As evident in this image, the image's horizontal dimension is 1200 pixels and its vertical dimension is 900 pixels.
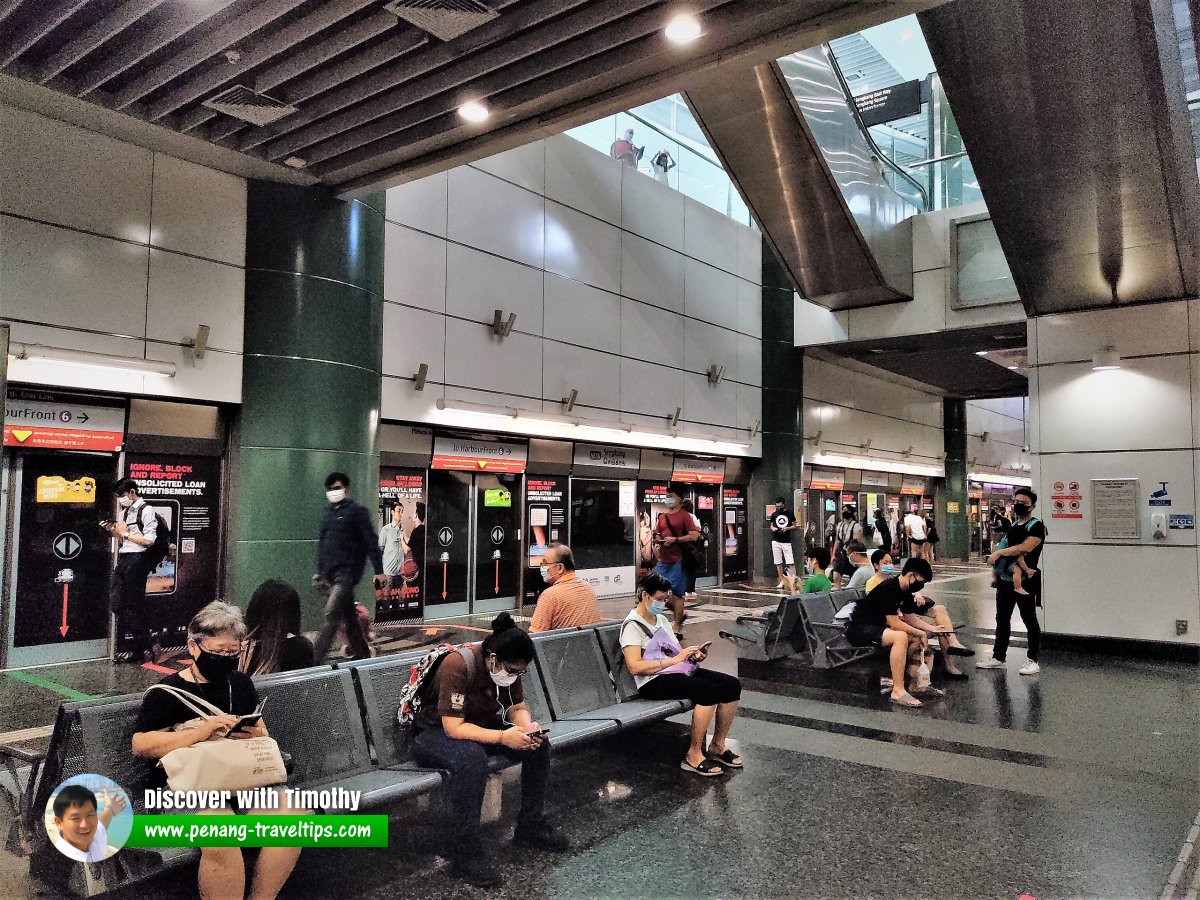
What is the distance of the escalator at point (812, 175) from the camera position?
11.6 metres

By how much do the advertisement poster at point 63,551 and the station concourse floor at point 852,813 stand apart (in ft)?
3.49

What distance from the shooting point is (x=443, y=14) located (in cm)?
610

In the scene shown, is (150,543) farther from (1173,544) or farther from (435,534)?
(1173,544)

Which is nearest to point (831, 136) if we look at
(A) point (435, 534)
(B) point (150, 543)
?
(A) point (435, 534)

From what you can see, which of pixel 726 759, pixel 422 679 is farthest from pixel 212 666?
pixel 726 759

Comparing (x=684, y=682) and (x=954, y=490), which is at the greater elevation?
(x=954, y=490)

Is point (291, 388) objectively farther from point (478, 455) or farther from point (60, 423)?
point (478, 455)

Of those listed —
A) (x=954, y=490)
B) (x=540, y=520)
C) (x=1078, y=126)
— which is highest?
(x=1078, y=126)

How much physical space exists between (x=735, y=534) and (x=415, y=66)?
1310cm

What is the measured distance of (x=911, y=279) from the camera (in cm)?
1555

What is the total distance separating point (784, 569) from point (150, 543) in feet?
38.8

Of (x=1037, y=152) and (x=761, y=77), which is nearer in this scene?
(x=1037, y=152)

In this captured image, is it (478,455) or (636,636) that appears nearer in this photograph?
(636,636)

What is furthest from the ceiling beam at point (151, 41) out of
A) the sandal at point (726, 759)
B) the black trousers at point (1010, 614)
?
the black trousers at point (1010, 614)
